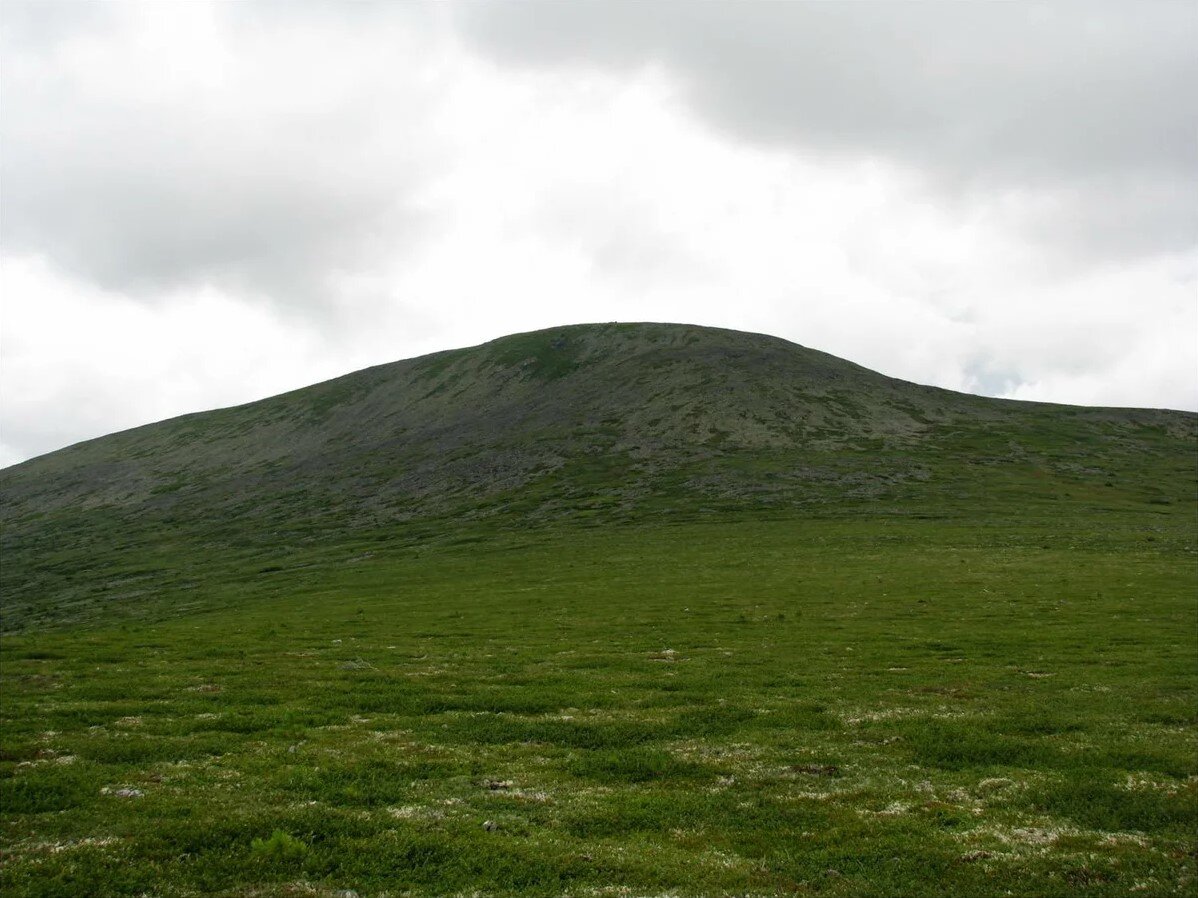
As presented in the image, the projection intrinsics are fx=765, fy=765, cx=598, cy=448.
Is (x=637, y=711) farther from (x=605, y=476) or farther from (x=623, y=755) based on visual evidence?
(x=605, y=476)

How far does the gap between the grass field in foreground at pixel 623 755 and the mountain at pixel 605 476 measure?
58.6 m

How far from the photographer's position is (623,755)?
70.6 ft

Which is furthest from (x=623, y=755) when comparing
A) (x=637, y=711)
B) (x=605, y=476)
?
(x=605, y=476)

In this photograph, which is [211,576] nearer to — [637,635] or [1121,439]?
[637,635]

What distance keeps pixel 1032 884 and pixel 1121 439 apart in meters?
178

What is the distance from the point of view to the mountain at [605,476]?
109312 millimetres

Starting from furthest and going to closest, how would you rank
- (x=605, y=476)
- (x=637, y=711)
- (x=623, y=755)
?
(x=605, y=476) < (x=637, y=711) < (x=623, y=755)

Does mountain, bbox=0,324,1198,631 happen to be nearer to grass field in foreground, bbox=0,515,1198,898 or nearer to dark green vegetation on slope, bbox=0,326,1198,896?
dark green vegetation on slope, bbox=0,326,1198,896

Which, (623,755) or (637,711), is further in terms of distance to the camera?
(637,711)

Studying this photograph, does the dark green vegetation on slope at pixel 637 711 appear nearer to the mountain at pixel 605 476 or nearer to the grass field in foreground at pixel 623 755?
the grass field in foreground at pixel 623 755

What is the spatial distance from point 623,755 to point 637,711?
516 cm

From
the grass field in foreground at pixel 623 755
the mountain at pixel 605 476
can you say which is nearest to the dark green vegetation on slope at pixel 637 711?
the grass field in foreground at pixel 623 755

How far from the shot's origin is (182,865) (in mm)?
13422

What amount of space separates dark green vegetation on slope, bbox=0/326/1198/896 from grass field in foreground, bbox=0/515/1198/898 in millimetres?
121
